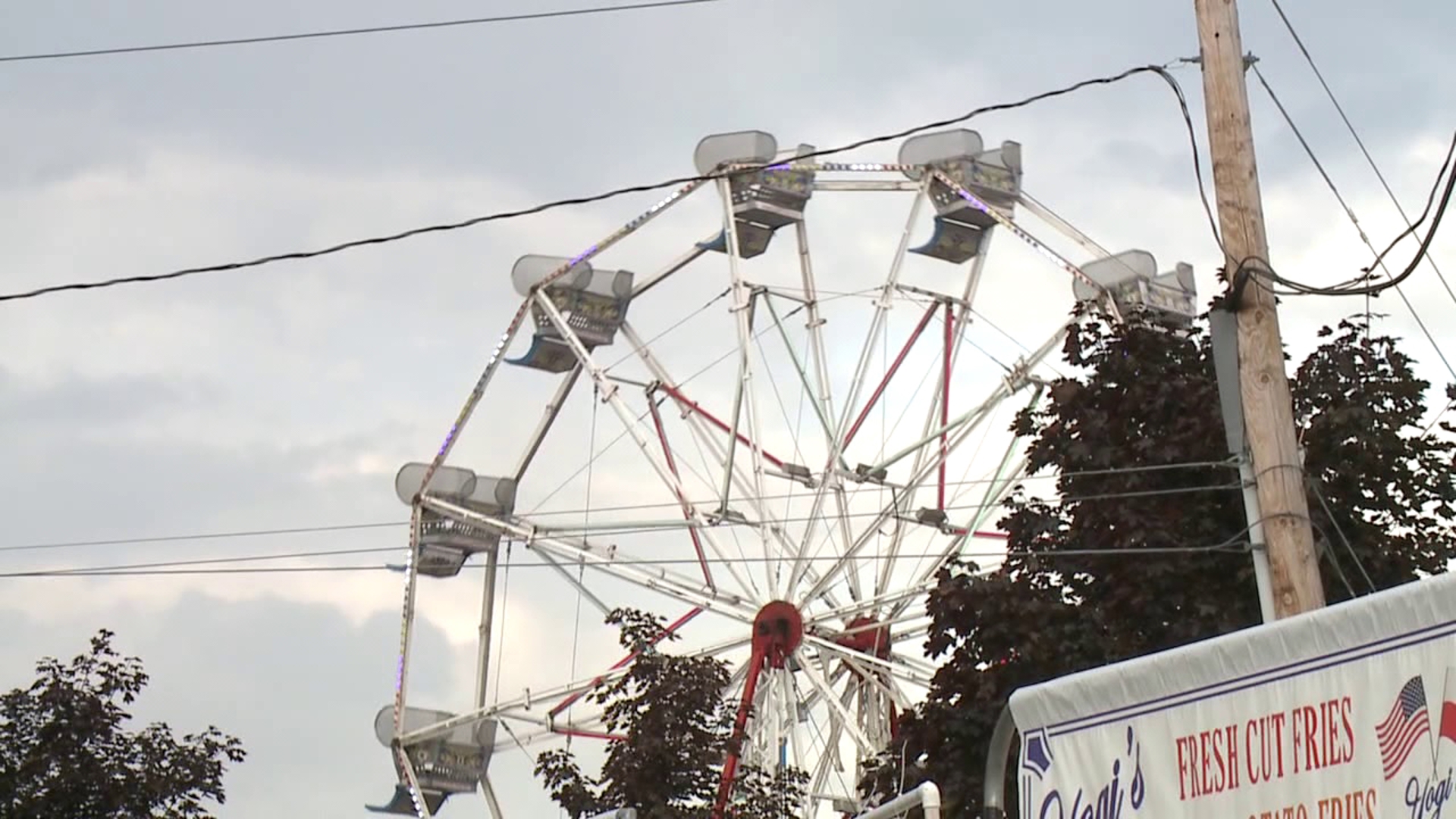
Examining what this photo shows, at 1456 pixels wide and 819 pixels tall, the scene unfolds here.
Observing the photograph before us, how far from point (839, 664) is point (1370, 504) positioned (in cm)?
1243

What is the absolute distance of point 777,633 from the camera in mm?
32000

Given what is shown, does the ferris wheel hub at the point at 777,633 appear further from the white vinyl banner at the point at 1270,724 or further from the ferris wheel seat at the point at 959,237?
the white vinyl banner at the point at 1270,724

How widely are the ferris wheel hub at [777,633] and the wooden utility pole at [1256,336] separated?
19.3 m

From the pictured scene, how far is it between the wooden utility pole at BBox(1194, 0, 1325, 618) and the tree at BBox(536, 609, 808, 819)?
13.1 metres

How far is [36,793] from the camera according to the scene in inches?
855

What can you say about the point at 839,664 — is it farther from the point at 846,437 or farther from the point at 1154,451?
the point at 1154,451

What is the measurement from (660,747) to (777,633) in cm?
710

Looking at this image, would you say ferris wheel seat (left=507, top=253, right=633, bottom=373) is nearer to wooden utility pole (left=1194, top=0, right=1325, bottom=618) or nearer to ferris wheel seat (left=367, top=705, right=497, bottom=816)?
ferris wheel seat (left=367, top=705, right=497, bottom=816)

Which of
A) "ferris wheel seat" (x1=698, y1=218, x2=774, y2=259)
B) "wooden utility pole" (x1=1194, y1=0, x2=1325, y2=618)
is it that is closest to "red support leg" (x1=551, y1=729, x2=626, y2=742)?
"ferris wheel seat" (x1=698, y1=218, x2=774, y2=259)

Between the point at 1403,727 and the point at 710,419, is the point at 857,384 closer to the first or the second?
the point at 710,419

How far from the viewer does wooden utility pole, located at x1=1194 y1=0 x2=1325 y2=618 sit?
485 inches

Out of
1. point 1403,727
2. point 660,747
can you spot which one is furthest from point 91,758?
point 1403,727

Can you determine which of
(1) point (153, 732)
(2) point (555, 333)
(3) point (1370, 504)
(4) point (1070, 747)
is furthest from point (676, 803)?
(4) point (1070, 747)

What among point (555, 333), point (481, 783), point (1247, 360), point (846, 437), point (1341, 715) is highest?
point (555, 333)
